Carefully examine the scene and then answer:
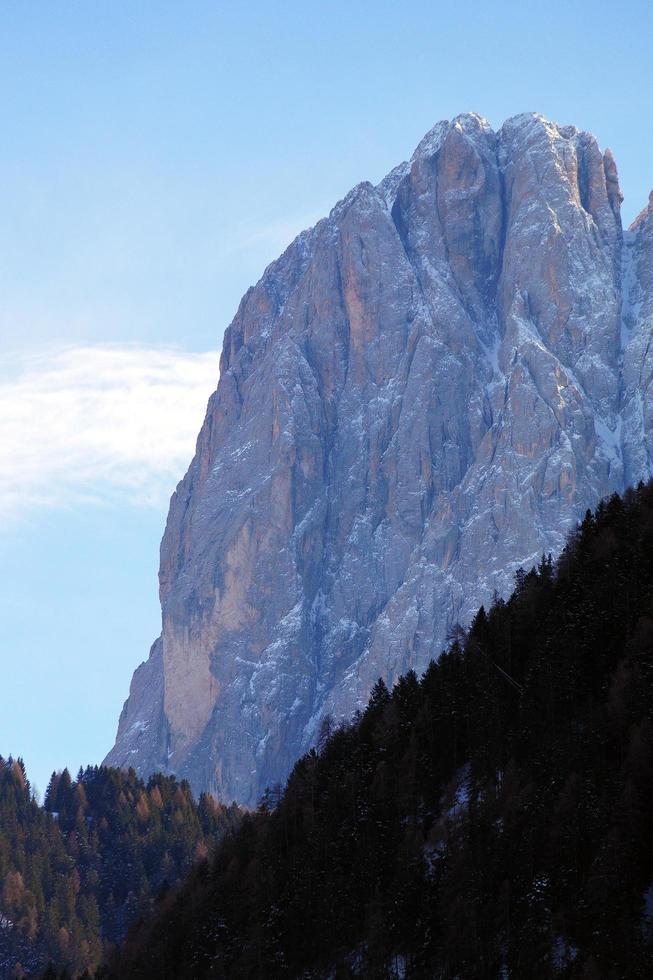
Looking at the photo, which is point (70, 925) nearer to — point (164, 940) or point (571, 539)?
point (164, 940)

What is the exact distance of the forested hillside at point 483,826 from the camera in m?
92.6

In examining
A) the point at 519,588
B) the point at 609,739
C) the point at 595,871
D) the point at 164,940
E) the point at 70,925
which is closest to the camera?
the point at 595,871

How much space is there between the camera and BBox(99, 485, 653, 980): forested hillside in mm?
92625

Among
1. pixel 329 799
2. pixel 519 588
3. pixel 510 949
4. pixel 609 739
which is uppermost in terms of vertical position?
pixel 519 588

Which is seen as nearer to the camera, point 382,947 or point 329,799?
point 382,947

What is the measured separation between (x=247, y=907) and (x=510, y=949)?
3463 cm

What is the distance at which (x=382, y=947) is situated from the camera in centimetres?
10412

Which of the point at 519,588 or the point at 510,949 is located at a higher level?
the point at 519,588

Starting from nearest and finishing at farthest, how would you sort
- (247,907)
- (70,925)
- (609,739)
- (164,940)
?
1. (609,739)
2. (247,907)
3. (164,940)
4. (70,925)

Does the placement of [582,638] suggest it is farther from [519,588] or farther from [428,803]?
[519,588]

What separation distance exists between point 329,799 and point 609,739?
3020cm

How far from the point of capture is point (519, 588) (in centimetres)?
14375

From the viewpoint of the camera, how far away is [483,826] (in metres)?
105

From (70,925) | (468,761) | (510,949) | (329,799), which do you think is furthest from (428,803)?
(70,925)
